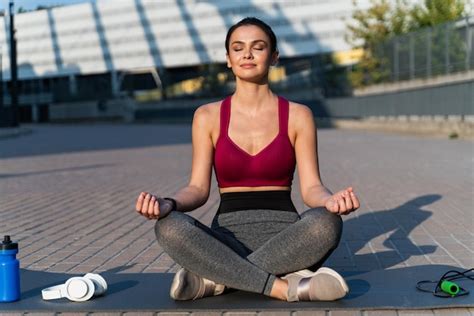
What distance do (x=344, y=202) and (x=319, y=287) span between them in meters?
0.49

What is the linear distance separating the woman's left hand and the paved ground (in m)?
0.52

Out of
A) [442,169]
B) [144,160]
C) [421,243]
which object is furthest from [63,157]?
[421,243]

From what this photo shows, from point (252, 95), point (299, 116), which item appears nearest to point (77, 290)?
point (252, 95)

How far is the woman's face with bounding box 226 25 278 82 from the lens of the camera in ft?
16.1

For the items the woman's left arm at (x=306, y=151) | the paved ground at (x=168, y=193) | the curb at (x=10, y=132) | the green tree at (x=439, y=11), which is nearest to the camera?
the woman's left arm at (x=306, y=151)

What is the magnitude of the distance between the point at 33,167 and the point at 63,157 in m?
3.46

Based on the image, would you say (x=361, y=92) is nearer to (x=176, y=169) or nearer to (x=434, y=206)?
(x=176, y=169)

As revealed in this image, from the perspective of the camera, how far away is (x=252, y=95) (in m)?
5.08

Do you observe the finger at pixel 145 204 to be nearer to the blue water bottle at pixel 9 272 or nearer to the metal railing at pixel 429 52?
the blue water bottle at pixel 9 272

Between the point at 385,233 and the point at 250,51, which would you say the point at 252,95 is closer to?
the point at 250,51

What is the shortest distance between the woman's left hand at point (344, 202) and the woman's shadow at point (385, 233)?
1.51m

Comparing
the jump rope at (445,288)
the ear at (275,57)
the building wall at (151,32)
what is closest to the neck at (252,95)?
the ear at (275,57)

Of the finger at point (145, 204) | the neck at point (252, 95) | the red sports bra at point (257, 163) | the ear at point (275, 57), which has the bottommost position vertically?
the finger at point (145, 204)

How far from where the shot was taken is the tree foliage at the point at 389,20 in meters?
39.9
